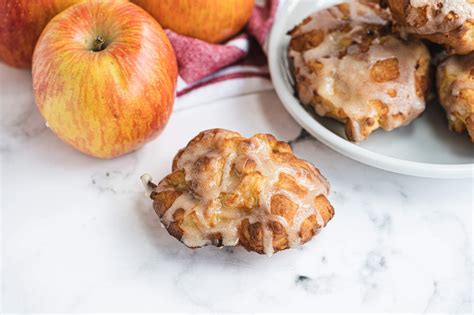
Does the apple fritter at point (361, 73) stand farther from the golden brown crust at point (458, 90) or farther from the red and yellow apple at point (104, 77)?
the red and yellow apple at point (104, 77)

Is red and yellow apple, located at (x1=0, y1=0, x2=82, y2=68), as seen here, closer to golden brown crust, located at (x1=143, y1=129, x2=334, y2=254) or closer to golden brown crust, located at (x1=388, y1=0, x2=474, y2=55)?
golden brown crust, located at (x1=143, y1=129, x2=334, y2=254)

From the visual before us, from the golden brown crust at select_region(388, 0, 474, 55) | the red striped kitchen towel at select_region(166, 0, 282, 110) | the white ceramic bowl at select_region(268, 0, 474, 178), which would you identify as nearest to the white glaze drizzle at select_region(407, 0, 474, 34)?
the golden brown crust at select_region(388, 0, 474, 55)

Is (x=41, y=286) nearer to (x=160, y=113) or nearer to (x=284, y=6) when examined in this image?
(x=160, y=113)

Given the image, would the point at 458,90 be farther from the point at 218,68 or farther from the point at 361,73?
the point at 218,68

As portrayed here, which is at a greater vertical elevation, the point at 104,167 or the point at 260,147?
the point at 260,147

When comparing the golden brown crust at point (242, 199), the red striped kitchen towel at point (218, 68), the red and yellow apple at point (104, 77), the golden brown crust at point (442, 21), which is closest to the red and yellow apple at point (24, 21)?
the red and yellow apple at point (104, 77)

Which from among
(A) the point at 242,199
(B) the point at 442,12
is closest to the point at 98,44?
(A) the point at 242,199

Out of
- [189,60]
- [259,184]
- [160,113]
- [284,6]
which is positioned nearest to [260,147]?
[259,184]
